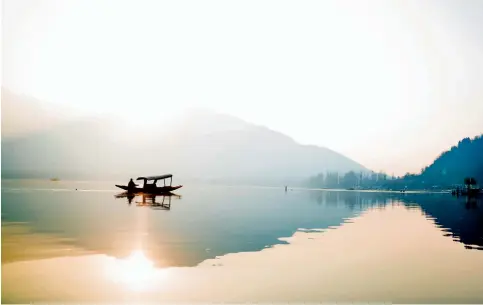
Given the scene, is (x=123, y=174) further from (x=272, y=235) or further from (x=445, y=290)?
(x=445, y=290)

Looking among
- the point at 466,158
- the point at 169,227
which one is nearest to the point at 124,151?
the point at 169,227

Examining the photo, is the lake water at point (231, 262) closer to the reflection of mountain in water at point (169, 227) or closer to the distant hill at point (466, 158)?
the reflection of mountain in water at point (169, 227)

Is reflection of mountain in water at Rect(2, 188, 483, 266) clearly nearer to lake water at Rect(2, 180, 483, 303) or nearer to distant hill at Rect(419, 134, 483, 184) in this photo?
lake water at Rect(2, 180, 483, 303)

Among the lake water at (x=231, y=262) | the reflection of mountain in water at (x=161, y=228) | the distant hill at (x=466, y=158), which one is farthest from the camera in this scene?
the distant hill at (x=466, y=158)

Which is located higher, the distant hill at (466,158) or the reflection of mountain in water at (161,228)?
the distant hill at (466,158)

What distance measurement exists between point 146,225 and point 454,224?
8107mm

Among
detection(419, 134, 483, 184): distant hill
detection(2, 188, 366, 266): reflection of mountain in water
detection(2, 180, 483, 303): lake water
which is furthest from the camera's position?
detection(419, 134, 483, 184): distant hill

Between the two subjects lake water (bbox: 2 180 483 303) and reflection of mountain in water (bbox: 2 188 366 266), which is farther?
reflection of mountain in water (bbox: 2 188 366 266)

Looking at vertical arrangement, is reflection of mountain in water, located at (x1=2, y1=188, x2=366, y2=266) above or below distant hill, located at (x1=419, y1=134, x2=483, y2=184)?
below

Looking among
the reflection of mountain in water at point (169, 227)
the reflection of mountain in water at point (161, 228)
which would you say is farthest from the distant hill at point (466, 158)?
the reflection of mountain in water at point (161, 228)

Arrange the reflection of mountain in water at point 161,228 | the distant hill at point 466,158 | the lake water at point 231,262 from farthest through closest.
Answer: the distant hill at point 466,158 → the reflection of mountain in water at point 161,228 → the lake water at point 231,262

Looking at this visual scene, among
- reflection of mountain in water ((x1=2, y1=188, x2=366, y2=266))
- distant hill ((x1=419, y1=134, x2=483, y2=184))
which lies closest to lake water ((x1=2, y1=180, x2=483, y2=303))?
reflection of mountain in water ((x1=2, y1=188, x2=366, y2=266))

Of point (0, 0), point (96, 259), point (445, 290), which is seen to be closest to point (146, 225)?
point (96, 259)

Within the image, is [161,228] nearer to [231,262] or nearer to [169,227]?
[169,227]
